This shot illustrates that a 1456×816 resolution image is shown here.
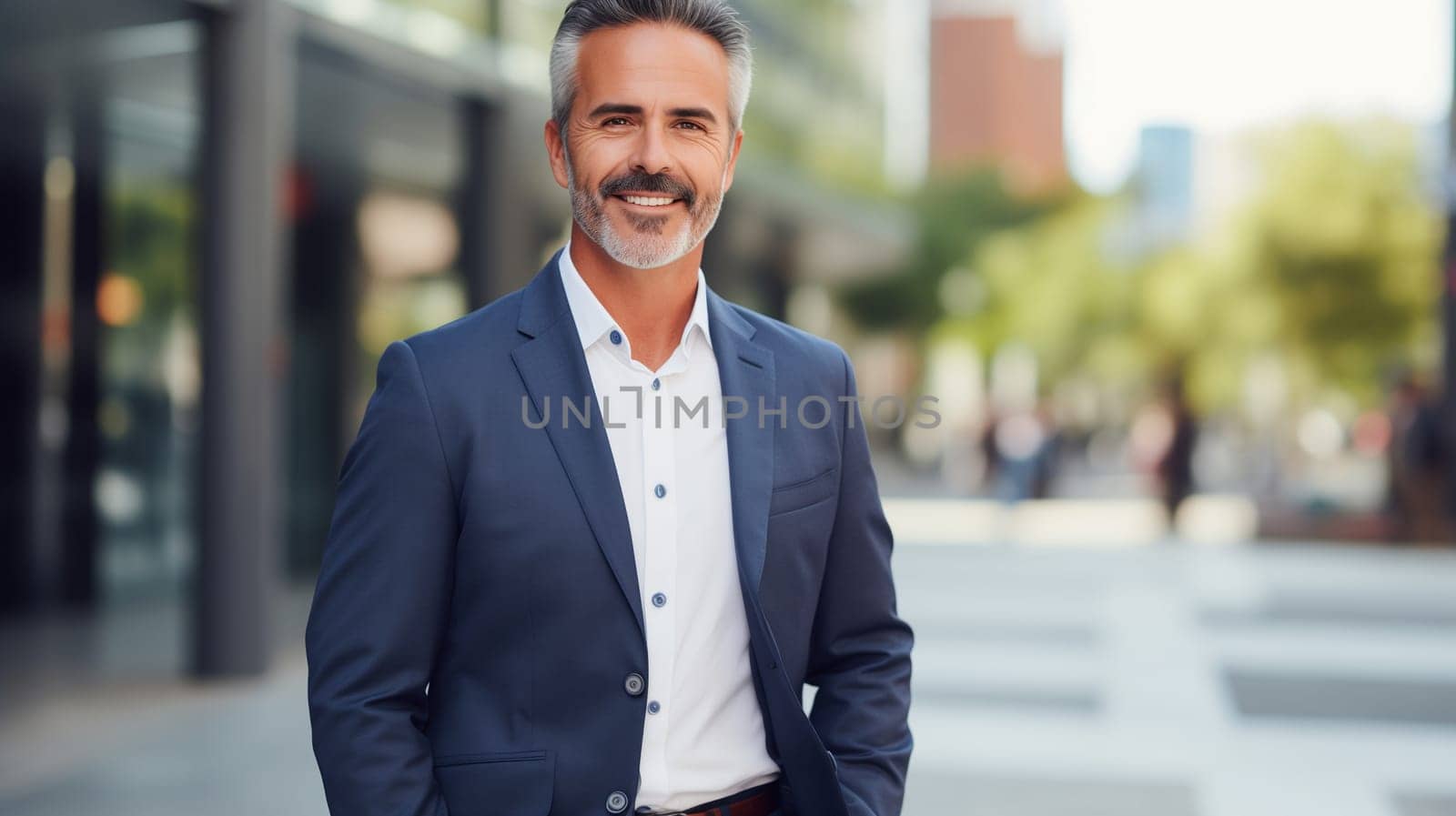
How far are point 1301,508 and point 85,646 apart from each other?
13831 mm

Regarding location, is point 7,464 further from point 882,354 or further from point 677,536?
point 882,354

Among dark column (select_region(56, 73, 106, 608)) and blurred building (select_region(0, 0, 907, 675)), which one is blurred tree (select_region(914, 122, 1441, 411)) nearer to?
blurred building (select_region(0, 0, 907, 675))

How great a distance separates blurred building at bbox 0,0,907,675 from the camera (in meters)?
8.10

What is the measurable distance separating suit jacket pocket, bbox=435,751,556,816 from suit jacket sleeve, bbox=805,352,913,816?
0.47m

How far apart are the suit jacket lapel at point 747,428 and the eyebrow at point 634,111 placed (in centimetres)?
27

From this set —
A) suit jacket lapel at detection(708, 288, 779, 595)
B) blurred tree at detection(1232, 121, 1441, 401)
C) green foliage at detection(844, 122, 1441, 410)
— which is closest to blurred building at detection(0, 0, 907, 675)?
suit jacket lapel at detection(708, 288, 779, 595)

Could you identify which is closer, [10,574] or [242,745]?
[242,745]

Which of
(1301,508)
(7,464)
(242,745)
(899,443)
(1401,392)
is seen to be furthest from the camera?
(899,443)

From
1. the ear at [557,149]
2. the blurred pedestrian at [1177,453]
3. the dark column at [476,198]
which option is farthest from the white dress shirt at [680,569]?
the blurred pedestrian at [1177,453]

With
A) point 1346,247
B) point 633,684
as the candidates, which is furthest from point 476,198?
point 1346,247

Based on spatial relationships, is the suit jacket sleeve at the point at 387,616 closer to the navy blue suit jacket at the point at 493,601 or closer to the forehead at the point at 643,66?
the navy blue suit jacket at the point at 493,601

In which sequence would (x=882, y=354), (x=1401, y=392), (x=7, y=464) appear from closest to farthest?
(x=7, y=464), (x=1401, y=392), (x=882, y=354)

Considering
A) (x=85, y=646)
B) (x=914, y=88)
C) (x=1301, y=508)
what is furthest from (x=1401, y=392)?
(x=914, y=88)

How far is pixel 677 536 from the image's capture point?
6.63ft
